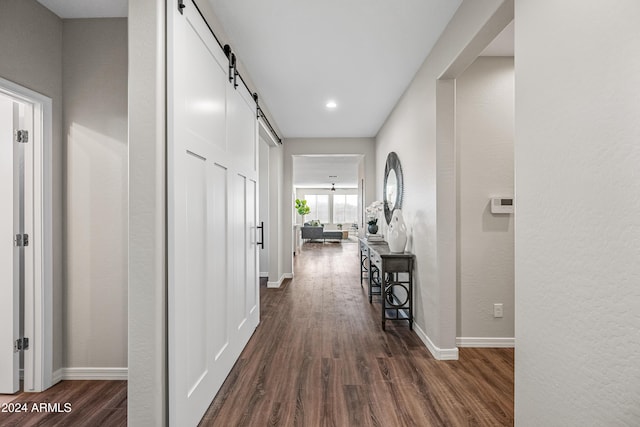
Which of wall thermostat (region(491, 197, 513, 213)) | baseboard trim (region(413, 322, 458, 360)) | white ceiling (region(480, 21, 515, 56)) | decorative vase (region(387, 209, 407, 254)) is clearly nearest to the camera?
white ceiling (region(480, 21, 515, 56))

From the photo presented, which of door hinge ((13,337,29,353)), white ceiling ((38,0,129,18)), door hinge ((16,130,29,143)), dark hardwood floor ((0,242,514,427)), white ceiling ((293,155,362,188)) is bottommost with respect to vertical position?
dark hardwood floor ((0,242,514,427))

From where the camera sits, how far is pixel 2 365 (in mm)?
2152

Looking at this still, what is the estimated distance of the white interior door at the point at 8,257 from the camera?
2.15 m

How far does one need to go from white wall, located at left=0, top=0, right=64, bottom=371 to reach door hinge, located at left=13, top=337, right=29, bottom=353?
149 mm

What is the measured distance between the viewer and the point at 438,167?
271cm

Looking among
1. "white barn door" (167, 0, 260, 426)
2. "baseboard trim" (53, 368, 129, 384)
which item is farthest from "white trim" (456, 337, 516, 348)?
"baseboard trim" (53, 368, 129, 384)

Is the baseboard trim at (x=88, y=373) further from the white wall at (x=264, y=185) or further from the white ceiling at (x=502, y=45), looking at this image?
the white ceiling at (x=502, y=45)

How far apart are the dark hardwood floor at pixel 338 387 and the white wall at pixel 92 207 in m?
0.33

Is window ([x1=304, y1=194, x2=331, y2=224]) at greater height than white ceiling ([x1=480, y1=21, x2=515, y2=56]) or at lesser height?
lesser

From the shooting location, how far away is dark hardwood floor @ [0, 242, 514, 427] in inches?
75.0

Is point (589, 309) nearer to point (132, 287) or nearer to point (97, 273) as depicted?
point (132, 287)

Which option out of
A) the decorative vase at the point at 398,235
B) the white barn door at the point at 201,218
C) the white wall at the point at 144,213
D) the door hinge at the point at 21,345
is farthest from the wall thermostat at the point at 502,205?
the door hinge at the point at 21,345

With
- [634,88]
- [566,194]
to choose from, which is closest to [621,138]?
[634,88]

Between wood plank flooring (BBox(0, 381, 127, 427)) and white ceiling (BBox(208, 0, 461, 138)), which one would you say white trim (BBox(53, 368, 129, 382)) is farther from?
white ceiling (BBox(208, 0, 461, 138))
